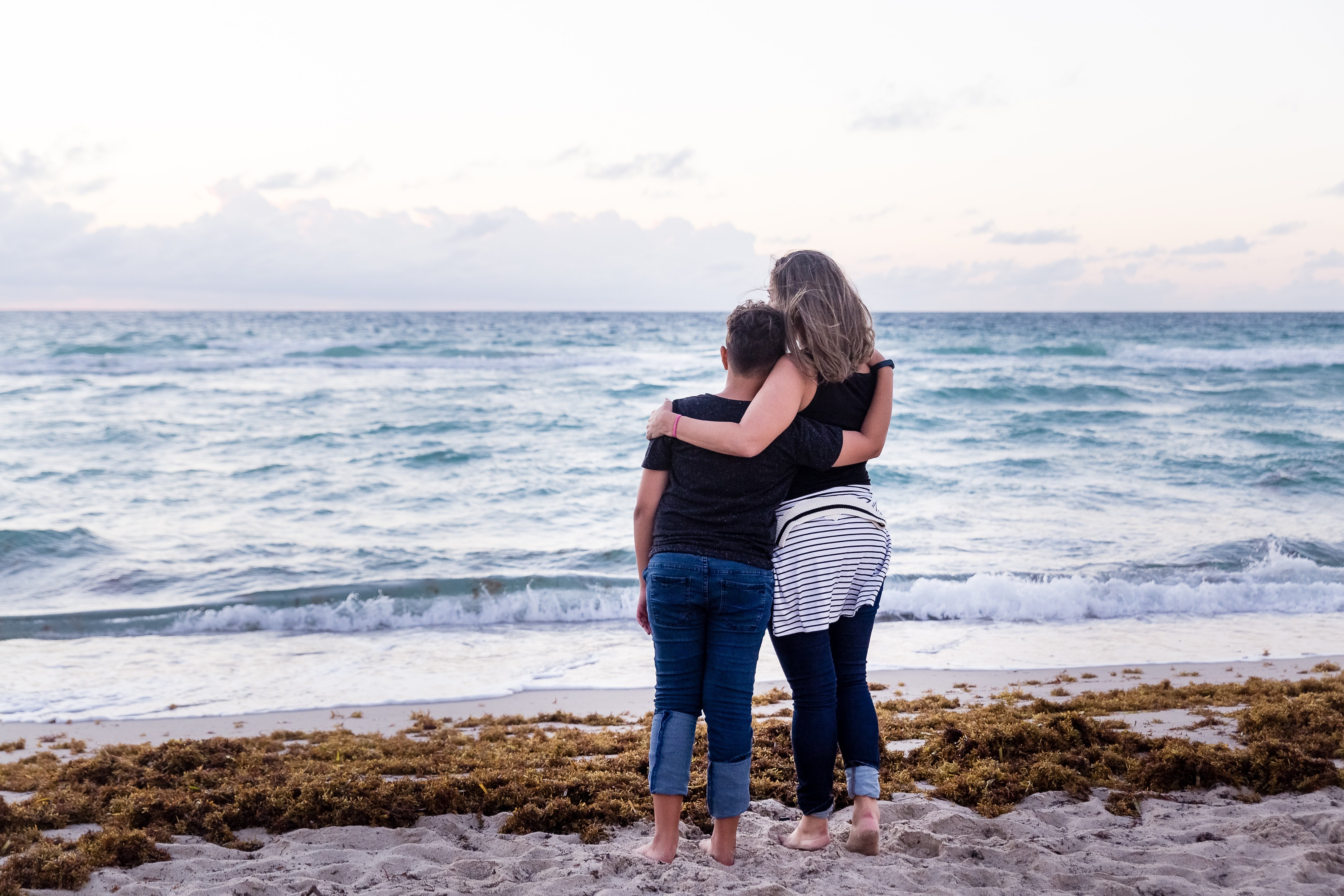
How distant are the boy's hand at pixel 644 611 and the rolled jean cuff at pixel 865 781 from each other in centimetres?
84

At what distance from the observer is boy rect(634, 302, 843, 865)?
269 centimetres

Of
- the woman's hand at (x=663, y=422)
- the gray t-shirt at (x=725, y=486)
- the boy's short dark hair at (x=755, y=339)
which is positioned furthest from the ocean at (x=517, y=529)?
the boy's short dark hair at (x=755, y=339)

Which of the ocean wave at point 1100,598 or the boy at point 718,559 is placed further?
the ocean wave at point 1100,598

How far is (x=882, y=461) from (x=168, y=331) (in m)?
37.5

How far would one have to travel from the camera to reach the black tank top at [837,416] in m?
2.88

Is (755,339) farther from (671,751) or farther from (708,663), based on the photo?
(671,751)

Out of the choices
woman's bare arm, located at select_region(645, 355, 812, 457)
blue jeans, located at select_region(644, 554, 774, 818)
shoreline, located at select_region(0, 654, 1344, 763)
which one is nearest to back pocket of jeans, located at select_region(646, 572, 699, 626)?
blue jeans, located at select_region(644, 554, 774, 818)

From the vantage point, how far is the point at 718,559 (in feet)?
8.79

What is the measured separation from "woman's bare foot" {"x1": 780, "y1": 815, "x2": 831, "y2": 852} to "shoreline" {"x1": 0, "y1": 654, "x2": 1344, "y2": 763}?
2117mm

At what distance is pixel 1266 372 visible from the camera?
26359mm

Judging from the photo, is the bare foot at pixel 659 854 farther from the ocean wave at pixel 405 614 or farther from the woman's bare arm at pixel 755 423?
the ocean wave at pixel 405 614

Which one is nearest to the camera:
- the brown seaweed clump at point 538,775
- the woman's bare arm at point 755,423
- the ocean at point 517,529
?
the woman's bare arm at point 755,423

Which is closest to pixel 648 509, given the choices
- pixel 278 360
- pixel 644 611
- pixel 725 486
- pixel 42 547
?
pixel 725 486

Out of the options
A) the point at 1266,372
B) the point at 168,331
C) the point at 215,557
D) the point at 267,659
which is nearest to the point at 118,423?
the point at 215,557
